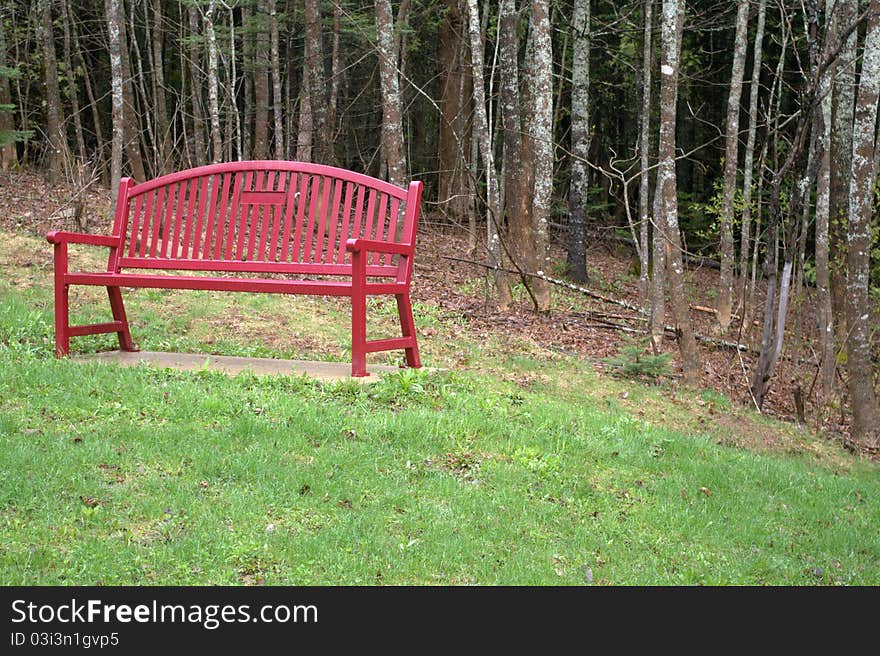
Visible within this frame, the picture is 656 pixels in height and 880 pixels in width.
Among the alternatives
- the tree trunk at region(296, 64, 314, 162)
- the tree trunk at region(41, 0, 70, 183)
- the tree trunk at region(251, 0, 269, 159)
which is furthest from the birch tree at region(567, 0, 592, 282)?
the tree trunk at region(41, 0, 70, 183)

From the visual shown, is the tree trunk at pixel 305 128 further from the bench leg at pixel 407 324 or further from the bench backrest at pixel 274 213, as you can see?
the bench leg at pixel 407 324

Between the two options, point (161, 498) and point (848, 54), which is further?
point (848, 54)

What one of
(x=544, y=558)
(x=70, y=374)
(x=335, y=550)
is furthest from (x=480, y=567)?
(x=70, y=374)

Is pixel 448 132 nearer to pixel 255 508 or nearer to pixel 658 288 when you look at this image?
pixel 658 288

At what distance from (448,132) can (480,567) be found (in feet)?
57.3

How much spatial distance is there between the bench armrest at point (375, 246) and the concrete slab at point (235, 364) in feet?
2.83

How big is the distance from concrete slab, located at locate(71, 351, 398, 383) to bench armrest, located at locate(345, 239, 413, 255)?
0.86 metres

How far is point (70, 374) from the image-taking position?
19.2ft

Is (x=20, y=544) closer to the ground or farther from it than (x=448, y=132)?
closer to the ground

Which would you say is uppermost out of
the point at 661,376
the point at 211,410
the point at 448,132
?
the point at 448,132

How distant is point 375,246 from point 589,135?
12.3 metres

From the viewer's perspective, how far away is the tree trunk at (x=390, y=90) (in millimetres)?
12078

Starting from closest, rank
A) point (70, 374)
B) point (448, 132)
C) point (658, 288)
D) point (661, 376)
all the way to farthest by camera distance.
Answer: point (70, 374) → point (661, 376) → point (658, 288) → point (448, 132)

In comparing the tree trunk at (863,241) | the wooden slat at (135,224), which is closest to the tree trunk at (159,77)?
the wooden slat at (135,224)
